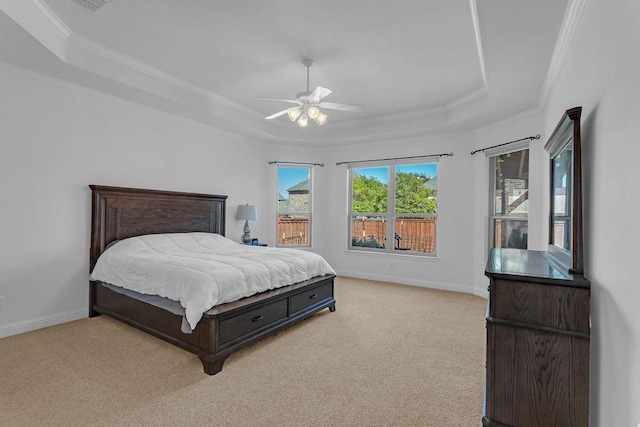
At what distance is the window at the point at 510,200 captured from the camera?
4.23 meters

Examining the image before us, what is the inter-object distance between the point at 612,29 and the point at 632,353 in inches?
53.0

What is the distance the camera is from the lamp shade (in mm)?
5191

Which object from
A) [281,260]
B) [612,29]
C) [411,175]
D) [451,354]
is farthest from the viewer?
[411,175]

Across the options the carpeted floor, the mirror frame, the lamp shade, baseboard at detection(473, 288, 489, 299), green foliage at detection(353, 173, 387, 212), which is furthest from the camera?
green foliage at detection(353, 173, 387, 212)

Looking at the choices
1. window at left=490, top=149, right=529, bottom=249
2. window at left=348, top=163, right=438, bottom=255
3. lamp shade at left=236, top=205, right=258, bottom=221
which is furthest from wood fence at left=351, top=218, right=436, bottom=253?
lamp shade at left=236, top=205, right=258, bottom=221

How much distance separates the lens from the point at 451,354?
2.75 metres

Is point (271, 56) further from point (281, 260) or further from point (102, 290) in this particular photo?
point (102, 290)

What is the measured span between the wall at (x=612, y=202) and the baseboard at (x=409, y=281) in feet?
11.3

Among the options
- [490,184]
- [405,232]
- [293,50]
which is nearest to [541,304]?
[293,50]

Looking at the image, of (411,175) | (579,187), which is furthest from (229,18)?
(411,175)

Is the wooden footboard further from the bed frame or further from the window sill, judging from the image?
the window sill

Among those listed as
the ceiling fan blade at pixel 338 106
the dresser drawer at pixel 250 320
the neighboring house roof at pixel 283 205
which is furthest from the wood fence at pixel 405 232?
the dresser drawer at pixel 250 320

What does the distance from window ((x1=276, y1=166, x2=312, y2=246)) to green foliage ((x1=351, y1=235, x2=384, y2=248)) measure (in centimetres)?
91

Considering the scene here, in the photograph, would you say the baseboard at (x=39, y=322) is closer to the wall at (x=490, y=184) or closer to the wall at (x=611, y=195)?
the wall at (x=611, y=195)
